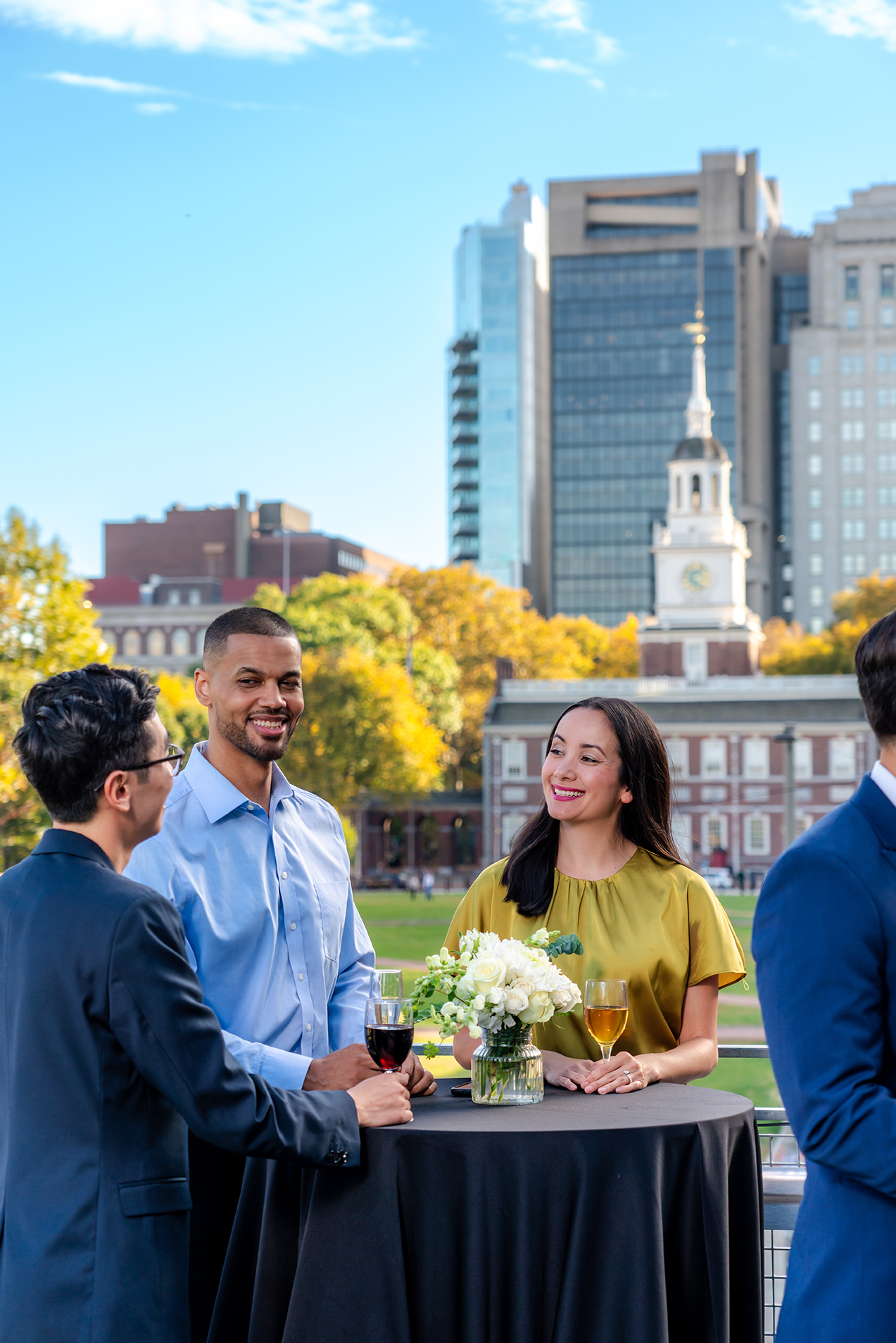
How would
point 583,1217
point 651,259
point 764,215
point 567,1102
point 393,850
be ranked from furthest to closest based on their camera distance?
point 764,215
point 651,259
point 393,850
point 567,1102
point 583,1217

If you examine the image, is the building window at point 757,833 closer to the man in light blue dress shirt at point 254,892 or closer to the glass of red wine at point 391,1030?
the man in light blue dress shirt at point 254,892

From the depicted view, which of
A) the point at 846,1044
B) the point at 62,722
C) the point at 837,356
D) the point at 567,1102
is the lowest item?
the point at 567,1102

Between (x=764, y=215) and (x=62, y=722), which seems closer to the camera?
(x=62, y=722)

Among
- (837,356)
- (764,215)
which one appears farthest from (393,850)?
(764,215)

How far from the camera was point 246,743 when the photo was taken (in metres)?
4.46

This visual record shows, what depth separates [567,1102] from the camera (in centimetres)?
381

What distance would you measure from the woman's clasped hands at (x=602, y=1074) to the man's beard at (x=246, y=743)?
124 cm

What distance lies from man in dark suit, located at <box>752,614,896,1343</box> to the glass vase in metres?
1.18

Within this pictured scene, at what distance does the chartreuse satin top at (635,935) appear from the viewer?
4426 mm

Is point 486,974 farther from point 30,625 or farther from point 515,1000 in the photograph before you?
point 30,625

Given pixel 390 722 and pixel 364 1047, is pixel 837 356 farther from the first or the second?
pixel 364 1047

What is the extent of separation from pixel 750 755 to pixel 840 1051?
5940cm

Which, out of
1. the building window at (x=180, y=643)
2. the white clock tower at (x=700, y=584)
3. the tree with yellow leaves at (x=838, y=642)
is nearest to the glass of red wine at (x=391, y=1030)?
the white clock tower at (x=700, y=584)

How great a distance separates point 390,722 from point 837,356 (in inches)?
3201
